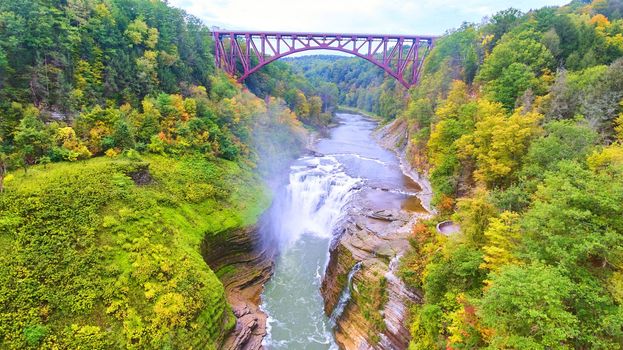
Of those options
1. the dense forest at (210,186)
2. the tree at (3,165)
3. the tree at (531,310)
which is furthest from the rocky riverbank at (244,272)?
the tree at (531,310)

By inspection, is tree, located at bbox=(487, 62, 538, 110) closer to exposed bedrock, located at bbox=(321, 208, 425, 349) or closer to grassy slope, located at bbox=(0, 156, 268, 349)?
exposed bedrock, located at bbox=(321, 208, 425, 349)

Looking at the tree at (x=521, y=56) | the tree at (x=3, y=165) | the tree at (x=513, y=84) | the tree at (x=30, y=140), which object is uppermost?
the tree at (x=521, y=56)

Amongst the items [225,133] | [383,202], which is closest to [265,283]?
[383,202]

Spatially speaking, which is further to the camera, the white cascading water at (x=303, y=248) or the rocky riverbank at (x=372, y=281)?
the white cascading water at (x=303, y=248)

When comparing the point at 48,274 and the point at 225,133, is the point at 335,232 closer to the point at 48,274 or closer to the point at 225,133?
the point at 225,133

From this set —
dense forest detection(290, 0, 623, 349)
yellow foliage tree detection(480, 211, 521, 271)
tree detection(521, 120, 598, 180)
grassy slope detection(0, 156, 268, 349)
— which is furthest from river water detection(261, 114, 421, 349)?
tree detection(521, 120, 598, 180)

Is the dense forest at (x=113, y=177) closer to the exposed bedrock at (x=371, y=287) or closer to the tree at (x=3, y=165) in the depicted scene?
the tree at (x=3, y=165)

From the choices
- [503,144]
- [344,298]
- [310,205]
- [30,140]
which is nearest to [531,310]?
[503,144]
